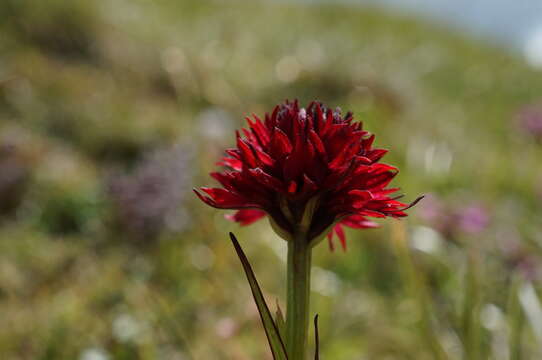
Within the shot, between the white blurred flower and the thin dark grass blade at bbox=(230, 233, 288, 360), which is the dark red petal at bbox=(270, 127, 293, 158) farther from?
the white blurred flower

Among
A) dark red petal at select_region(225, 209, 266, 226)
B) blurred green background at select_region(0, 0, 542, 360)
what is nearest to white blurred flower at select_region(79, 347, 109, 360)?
blurred green background at select_region(0, 0, 542, 360)

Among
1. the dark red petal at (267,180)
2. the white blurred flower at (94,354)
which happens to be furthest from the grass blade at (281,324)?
the white blurred flower at (94,354)

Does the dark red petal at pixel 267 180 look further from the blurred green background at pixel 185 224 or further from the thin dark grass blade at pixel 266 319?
the blurred green background at pixel 185 224

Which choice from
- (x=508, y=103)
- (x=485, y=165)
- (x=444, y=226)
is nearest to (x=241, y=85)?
(x=485, y=165)

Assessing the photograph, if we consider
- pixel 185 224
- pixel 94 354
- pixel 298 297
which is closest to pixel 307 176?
pixel 298 297

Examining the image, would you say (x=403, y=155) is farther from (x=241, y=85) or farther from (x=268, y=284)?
(x=268, y=284)

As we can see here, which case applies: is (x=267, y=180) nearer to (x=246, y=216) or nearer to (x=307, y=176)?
(x=307, y=176)

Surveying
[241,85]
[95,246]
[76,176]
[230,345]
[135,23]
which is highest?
[135,23]
